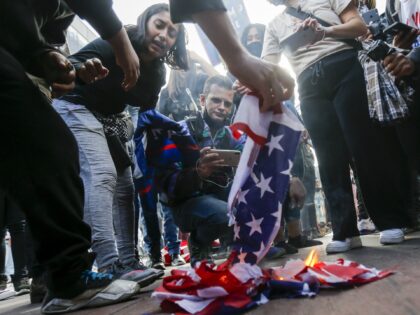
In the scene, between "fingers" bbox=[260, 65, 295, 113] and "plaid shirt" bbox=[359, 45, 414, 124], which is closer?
"fingers" bbox=[260, 65, 295, 113]

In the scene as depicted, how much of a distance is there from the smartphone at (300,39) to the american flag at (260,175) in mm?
1016

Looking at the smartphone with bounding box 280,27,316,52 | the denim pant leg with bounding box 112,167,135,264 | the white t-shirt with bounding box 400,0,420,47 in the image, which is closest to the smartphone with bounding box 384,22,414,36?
the white t-shirt with bounding box 400,0,420,47

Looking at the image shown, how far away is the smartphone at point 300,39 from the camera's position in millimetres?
1952

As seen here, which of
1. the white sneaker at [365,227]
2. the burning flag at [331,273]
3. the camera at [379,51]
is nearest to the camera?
the burning flag at [331,273]

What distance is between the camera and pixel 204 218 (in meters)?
2.22

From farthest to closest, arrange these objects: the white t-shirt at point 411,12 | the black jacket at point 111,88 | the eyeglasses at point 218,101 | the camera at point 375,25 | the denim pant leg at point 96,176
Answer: the eyeglasses at point 218,101, the white t-shirt at point 411,12, the camera at point 375,25, the black jacket at point 111,88, the denim pant leg at point 96,176

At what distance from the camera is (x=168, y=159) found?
7.94 feet

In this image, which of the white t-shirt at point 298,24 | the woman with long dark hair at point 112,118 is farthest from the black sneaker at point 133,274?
the white t-shirt at point 298,24

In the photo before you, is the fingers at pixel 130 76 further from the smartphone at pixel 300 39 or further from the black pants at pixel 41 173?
the smartphone at pixel 300 39

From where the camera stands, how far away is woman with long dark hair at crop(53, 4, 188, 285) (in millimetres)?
1615

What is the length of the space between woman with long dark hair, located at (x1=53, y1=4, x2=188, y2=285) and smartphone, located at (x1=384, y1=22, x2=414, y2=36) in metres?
1.11

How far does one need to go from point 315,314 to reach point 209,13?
0.72 metres

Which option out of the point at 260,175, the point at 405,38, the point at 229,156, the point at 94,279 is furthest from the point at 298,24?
the point at 94,279

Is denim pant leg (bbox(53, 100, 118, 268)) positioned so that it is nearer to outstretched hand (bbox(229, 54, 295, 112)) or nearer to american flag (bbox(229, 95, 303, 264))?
american flag (bbox(229, 95, 303, 264))
